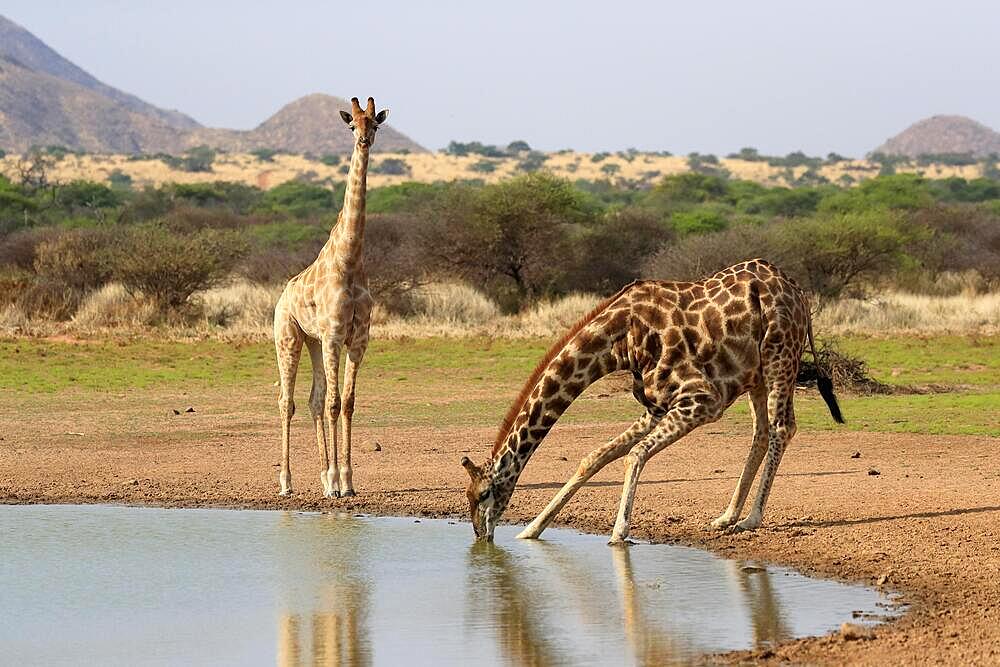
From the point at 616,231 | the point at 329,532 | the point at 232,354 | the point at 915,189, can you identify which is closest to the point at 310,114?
the point at 915,189

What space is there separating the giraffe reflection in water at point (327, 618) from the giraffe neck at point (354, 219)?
264cm

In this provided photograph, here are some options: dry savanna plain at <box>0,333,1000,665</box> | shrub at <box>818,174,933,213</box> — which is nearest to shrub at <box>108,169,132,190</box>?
shrub at <box>818,174,933,213</box>

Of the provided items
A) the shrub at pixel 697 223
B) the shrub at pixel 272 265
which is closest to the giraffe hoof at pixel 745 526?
the shrub at pixel 272 265

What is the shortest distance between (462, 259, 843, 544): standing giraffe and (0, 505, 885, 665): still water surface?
54 cm

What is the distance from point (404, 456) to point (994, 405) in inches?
283

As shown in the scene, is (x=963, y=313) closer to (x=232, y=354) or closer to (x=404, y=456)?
(x=232, y=354)

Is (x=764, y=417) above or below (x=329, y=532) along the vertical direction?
above

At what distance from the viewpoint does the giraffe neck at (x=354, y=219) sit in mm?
Result: 12086

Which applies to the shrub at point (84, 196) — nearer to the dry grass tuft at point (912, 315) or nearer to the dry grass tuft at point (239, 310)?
the dry grass tuft at point (239, 310)

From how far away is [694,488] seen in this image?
12.0m

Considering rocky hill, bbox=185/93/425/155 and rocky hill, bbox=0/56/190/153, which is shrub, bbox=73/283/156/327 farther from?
rocky hill, bbox=185/93/425/155

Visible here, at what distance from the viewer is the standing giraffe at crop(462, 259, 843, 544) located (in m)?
9.63

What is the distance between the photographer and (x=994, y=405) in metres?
17.4

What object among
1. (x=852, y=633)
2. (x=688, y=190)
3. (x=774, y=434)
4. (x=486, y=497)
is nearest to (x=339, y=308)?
(x=486, y=497)
